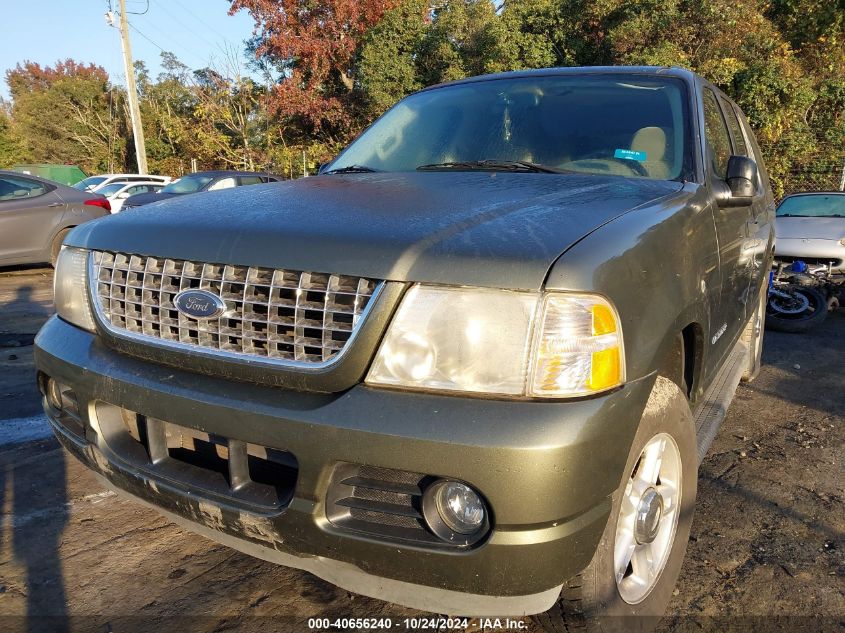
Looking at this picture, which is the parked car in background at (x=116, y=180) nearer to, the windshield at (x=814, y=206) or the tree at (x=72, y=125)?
the windshield at (x=814, y=206)

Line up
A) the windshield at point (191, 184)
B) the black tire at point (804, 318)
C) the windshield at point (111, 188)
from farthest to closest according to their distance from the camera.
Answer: the windshield at point (111, 188) < the windshield at point (191, 184) < the black tire at point (804, 318)

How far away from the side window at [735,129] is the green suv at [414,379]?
158 centimetres

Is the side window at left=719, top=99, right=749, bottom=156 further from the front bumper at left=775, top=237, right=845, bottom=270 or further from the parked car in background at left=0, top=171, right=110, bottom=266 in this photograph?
the parked car in background at left=0, top=171, right=110, bottom=266

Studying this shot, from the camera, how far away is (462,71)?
16.9 metres

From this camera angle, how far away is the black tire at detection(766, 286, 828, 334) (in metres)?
6.19

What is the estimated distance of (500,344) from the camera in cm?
145

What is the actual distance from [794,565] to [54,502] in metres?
3.00

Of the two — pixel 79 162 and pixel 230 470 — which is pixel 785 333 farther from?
pixel 79 162

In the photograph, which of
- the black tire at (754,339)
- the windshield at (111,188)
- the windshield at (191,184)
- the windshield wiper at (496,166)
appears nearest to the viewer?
the windshield wiper at (496,166)

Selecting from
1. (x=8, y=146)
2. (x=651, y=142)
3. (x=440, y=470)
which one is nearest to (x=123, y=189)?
(x=651, y=142)

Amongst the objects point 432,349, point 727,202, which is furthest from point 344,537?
point 727,202

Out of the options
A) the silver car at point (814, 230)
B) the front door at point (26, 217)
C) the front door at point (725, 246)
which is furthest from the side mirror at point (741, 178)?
the front door at point (26, 217)

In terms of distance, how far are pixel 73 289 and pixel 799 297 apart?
6619mm

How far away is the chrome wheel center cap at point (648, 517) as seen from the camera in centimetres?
187
